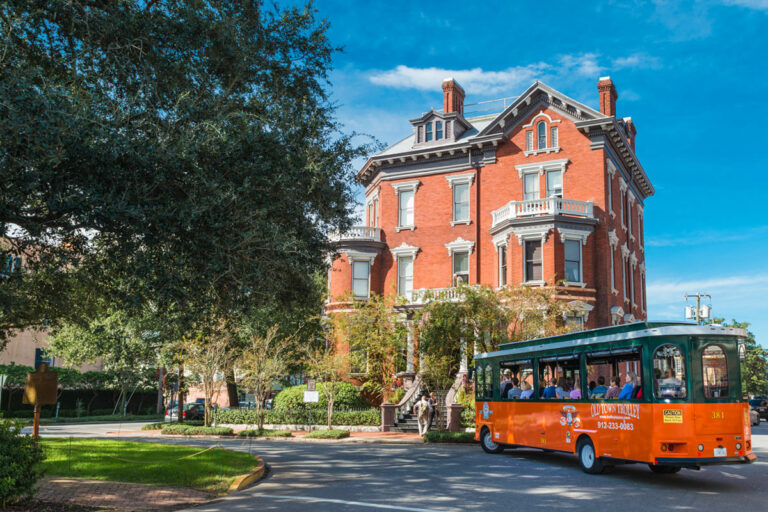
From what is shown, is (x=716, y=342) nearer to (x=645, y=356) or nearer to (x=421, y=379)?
(x=645, y=356)

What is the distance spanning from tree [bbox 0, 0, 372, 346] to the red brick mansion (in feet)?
64.8

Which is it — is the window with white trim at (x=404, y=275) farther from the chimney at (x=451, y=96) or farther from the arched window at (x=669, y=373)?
the arched window at (x=669, y=373)

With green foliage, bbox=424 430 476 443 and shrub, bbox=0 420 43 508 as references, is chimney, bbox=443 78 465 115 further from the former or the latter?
shrub, bbox=0 420 43 508

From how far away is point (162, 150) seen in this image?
33.2ft

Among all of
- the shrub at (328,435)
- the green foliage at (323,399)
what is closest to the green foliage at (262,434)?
the shrub at (328,435)

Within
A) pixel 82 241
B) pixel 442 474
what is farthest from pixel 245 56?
pixel 442 474

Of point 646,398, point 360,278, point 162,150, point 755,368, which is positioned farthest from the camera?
point 755,368

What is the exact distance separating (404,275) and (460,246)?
4.09 metres

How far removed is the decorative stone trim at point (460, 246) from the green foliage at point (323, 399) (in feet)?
31.6

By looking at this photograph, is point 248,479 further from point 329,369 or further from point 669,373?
point 329,369

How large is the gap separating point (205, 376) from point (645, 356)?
826 inches

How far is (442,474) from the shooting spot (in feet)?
47.4

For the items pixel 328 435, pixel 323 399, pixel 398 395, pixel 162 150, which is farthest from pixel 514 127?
pixel 162 150

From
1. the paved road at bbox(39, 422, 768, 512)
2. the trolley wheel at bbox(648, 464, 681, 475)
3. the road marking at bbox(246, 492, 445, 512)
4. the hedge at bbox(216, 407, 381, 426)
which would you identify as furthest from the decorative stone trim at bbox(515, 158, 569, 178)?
the road marking at bbox(246, 492, 445, 512)
